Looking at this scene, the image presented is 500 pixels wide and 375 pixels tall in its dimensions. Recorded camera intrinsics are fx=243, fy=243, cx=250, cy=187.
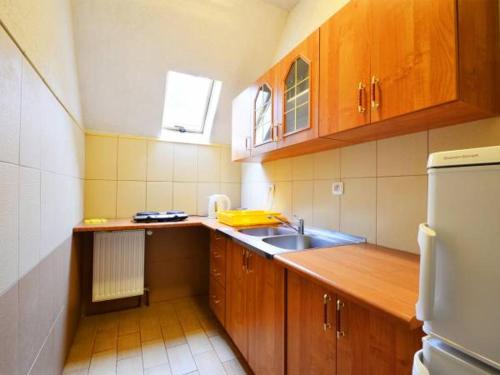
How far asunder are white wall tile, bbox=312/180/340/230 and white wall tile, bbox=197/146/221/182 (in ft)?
4.54

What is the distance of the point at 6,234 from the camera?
796 millimetres

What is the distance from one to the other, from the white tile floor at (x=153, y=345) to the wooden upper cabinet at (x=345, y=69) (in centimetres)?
159

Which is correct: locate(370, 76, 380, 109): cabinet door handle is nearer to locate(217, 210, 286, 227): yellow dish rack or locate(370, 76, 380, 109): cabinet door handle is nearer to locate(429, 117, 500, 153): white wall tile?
locate(429, 117, 500, 153): white wall tile

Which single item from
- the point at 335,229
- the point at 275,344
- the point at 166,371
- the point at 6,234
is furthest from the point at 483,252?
the point at 166,371

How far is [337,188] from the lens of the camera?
1557 mm

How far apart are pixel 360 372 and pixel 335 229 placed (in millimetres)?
898

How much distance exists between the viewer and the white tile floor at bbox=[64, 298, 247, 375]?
1544mm

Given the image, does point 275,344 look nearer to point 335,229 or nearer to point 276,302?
point 276,302

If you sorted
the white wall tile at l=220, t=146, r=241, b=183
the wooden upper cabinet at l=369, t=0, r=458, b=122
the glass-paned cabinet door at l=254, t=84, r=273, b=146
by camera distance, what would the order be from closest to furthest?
the wooden upper cabinet at l=369, t=0, r=458, b=122
the glass-paned cabinet door at l=254, t=84, r=273, b=146
the white wall tile at l=220, t=146, r=241, b=183

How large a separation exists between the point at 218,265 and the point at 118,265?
0.97 meters

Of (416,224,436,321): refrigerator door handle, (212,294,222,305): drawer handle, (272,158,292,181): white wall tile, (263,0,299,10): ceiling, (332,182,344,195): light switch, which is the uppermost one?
(263,0,299,10): ceiling

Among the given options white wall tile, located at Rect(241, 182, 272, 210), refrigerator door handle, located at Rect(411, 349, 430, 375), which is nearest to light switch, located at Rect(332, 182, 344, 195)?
white wall tile, located at Rect(241, 182, 272, 210)

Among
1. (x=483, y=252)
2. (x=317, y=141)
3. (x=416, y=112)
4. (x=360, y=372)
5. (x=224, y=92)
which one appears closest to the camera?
(x=483, y=252)

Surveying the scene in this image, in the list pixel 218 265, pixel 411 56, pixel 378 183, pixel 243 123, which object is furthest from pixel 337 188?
pixel 218 265
